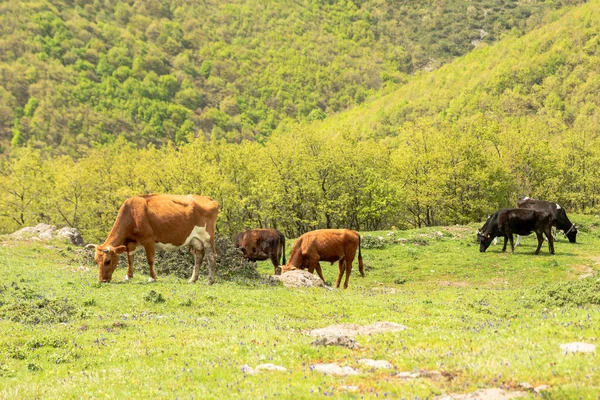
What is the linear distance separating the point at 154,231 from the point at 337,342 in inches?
470

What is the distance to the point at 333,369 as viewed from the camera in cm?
939

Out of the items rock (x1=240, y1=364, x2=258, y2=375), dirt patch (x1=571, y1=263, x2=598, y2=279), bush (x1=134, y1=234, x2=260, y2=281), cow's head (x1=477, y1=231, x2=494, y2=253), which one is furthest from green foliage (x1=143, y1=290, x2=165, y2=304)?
cow's head (x1=477, y1=231, x2=494, y2=253)

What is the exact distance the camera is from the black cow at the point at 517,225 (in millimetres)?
33750

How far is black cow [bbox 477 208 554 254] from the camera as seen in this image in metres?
33.8

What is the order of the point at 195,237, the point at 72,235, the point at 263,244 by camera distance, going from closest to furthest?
the point at 195,237 < the point at 263,244 < the point at 72,235

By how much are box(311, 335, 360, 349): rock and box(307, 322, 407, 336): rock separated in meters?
1.23

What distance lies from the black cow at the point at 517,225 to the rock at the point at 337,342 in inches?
1039

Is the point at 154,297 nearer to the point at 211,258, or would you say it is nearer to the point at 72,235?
the point at 211,258

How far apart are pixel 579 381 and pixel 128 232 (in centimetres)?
1707

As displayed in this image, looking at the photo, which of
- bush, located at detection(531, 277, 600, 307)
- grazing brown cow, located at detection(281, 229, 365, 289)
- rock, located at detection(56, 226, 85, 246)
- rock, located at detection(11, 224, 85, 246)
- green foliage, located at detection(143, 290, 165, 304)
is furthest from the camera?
rock, located at detection(56, 226, 85, 246)

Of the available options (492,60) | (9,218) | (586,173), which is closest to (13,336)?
(9,218)

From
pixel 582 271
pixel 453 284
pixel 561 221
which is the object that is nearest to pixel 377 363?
pixel 453 284

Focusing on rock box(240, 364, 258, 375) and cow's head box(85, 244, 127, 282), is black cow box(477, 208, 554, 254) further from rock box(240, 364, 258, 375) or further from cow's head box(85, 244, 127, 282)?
rock box(240, 364, 258, 375)

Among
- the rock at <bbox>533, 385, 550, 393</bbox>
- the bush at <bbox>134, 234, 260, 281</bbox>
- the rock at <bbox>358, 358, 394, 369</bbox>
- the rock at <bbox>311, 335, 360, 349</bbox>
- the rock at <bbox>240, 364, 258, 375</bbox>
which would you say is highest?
the rock at <bbox>533, 385, 550, 393</bbox>
